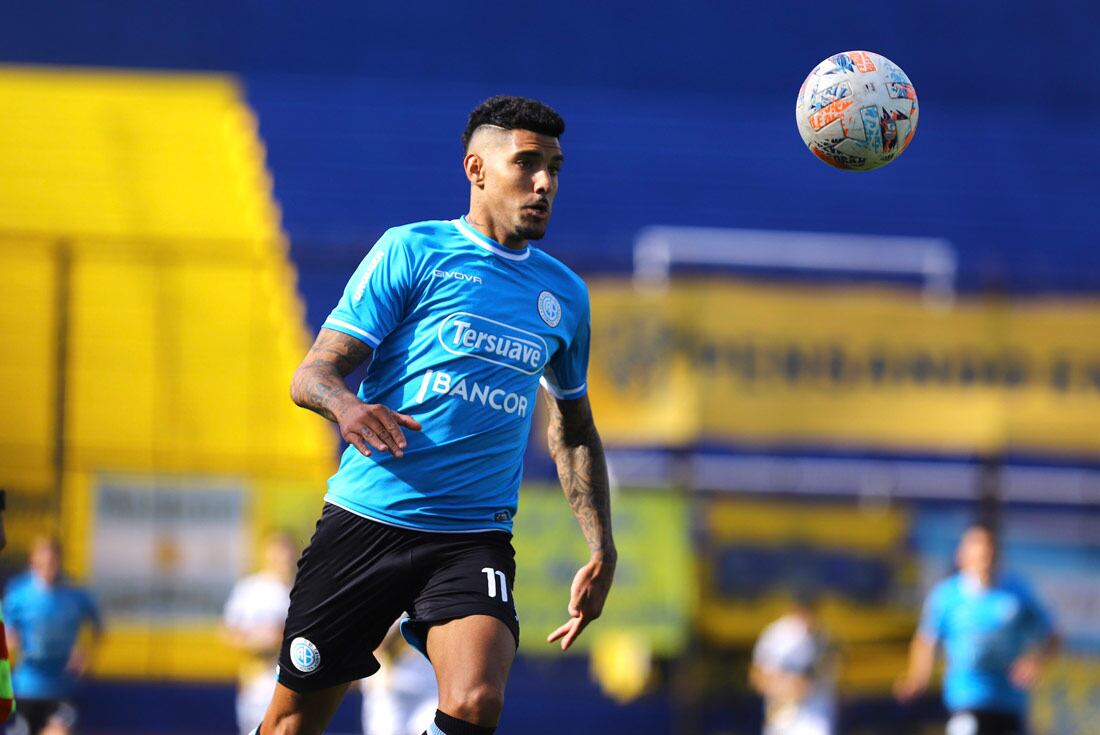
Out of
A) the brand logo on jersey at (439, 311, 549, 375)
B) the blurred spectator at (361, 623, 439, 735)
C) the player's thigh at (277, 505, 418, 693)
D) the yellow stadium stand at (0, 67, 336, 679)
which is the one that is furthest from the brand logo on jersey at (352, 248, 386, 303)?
the yellow stadium stand at (0, 67, 336, 679)

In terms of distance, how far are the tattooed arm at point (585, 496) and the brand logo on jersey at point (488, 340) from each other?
48 cm

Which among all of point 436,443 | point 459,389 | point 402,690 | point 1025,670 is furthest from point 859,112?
point 1025,670

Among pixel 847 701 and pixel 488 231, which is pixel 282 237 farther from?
pixel 488 231

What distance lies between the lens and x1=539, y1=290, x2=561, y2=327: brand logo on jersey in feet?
17.9

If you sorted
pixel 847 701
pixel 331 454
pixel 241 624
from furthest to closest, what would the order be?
pixel 331 454
pixel 847 701
pixel 241 624

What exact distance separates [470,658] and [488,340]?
3.27 ft

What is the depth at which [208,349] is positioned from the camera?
1512 centimetres

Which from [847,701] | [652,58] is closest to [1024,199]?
[652,58]

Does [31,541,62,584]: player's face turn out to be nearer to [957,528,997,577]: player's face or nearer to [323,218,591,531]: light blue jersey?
[957,528,997,577]: player's face

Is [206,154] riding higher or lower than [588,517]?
higher

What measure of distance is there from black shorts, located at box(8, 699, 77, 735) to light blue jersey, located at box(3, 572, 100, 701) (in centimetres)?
5

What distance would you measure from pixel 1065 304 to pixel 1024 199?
27.1 feet

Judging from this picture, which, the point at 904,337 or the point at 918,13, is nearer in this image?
the point at 904,337

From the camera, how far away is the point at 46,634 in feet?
39.3
